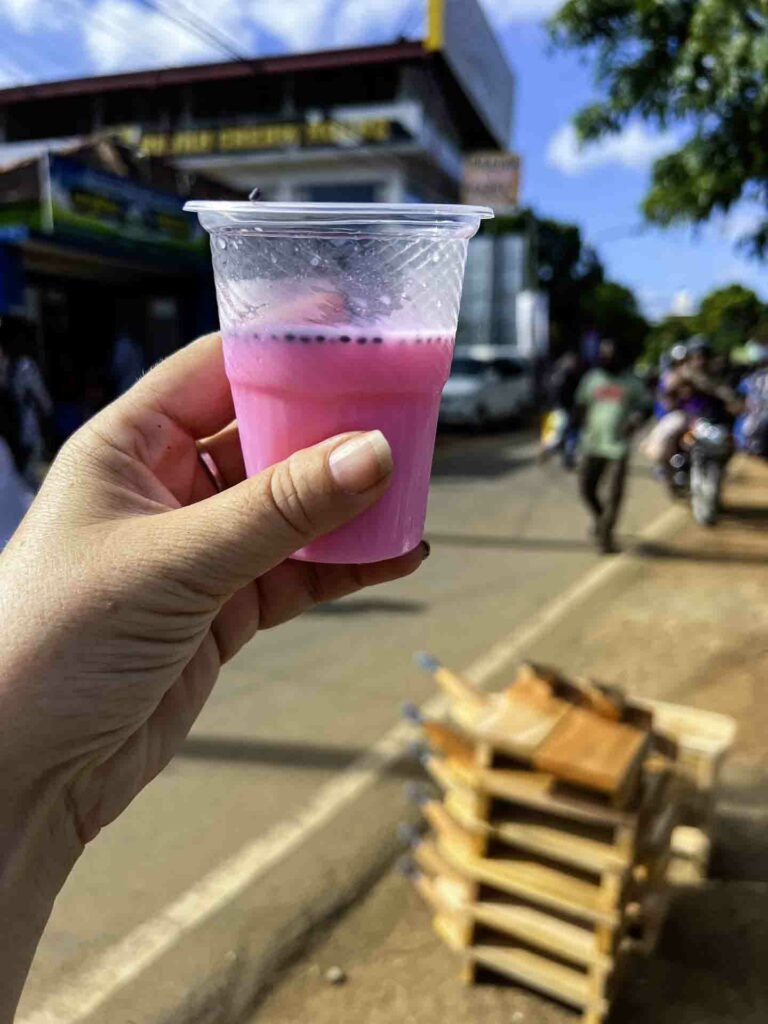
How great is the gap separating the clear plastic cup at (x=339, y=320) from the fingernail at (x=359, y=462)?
88 mm

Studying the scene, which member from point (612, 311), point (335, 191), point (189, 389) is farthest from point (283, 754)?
point (612, 311)

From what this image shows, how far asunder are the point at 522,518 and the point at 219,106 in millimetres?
24059

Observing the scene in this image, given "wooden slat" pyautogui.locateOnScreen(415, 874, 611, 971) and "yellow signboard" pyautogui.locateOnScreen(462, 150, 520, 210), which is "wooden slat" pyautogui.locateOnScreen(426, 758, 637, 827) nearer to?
"wooden slat" pyautogui.locateOnScreen(415, 874, 611, 971)

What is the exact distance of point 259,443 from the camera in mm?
1497

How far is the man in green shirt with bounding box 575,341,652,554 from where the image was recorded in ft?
25.2

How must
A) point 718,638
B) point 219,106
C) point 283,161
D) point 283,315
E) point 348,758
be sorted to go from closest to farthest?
point 283,315, point 348,758, point 718,638, point 283,161, point 219,106

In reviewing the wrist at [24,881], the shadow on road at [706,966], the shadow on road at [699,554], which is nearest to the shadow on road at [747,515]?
the shadow on road at [699,554]

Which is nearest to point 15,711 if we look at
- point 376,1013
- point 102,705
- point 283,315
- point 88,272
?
point 102,705

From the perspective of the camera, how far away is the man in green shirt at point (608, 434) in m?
7.69

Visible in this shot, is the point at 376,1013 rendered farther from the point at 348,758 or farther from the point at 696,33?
the point at 696,33

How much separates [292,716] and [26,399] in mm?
4732

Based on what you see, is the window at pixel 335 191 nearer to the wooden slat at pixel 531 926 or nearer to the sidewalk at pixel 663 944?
the sidewalk at pixel 663 944

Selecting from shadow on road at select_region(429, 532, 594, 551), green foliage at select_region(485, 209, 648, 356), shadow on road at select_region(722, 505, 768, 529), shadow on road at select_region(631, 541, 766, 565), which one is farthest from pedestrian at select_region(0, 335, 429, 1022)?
green foliage at select_region(485, 209, 648, 356)

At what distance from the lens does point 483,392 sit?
17531mm
